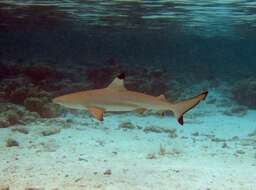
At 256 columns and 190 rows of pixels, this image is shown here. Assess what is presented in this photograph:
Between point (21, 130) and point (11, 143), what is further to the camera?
point (21, 130)

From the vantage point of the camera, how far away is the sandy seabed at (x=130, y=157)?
7.66 m

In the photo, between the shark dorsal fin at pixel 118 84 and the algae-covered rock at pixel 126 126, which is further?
the algae-covered rock at pixel 126 126

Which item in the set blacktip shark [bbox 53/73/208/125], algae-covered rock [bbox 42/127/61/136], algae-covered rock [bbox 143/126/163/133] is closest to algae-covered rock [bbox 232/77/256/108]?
algae-covered rock [bbox 143/126/163/133]

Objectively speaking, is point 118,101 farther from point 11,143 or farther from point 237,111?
point 237,111

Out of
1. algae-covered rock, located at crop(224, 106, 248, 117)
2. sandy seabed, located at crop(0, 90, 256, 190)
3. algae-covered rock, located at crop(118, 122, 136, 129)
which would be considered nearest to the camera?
sandy seabed, located at crop(0, 90, 256, 190)

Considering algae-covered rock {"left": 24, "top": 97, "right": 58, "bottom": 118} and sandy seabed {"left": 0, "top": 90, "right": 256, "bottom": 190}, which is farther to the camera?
algae-covered rock {"left": 24, "top": 97, "right": 58, "bottom": 118}

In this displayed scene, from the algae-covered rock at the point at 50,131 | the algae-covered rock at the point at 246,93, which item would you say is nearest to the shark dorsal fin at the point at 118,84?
the algae-covered rock at the point at 50,131

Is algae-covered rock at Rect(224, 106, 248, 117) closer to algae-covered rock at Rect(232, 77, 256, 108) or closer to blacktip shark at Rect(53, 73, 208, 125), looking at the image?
algae-covered rock at Rect(232, 77, 256, 108)

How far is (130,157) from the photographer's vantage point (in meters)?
9.77

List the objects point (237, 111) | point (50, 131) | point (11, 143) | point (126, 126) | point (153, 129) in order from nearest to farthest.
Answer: point (11, 143) → point (50, 131) → point (153, 129) → point (126, 126) → point (237, 111)

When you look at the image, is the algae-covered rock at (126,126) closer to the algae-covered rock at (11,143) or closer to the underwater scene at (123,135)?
the underwater scene at (123,135)

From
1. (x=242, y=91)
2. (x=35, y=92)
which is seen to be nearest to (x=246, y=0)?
(x=242, y=91)

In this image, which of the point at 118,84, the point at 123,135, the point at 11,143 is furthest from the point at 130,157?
the point at 118,84

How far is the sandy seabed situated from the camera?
25.1ft
